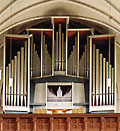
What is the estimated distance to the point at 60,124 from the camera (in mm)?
13992

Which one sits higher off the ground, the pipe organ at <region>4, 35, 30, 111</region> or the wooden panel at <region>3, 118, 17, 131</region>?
the pipe organ at <region>4, 35, 30, 111</region>

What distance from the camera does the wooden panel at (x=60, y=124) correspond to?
45.9 feet

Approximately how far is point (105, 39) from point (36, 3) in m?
3.53

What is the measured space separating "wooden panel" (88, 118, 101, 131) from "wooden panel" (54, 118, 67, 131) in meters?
0.80

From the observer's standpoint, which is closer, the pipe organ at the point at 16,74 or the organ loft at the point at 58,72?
the pipe organ at the point at 16,74

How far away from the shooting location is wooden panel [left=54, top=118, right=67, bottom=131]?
45.9 feet

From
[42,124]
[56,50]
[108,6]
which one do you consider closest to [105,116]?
[42,124]

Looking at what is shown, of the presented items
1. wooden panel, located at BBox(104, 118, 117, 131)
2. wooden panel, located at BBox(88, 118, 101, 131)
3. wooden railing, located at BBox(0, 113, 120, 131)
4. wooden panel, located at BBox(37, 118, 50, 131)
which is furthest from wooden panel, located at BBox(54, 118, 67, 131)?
wooden panel, located at BBox(104, 118, 117, 131)

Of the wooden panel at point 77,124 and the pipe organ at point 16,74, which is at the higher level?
the pipe organ at point 16,74

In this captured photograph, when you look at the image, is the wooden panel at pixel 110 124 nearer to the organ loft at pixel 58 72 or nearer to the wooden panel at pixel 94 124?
the wooden panel at pixel 94 124

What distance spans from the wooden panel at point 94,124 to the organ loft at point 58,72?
376cm

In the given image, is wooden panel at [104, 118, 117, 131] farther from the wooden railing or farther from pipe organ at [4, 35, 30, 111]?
pipe organ at [4, 35, 30, 111]

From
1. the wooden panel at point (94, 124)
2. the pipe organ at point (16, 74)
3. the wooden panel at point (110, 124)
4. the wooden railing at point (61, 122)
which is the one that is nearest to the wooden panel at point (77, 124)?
the wooden railing at point (61, 122)

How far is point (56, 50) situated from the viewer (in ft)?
61.8
